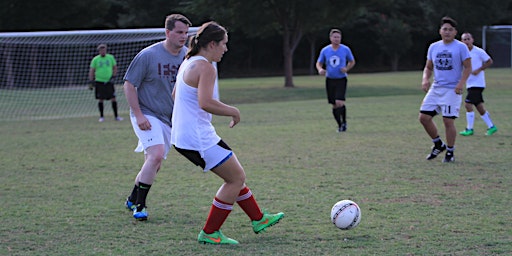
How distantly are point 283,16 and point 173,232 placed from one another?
26.9 m

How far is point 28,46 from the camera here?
28.6 meters

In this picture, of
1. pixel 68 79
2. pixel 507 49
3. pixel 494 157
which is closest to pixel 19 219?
pixel 494 157

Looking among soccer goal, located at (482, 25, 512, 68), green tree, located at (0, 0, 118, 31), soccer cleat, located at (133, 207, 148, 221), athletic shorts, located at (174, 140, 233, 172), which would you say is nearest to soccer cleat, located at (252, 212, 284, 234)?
athletic shorts, located at (174, 140, 233, 172)

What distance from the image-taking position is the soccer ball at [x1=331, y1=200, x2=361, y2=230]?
5590 millimetres

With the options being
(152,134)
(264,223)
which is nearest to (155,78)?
(152,134)

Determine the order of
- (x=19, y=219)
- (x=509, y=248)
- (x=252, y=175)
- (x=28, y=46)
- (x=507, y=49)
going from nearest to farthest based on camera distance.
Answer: (x=509, y=248), (x=19, y=219), (x=252, y=175), (x=28, y=46), (x=507, y=49)

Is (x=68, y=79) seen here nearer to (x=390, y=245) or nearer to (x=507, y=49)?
(x=390, y=245)

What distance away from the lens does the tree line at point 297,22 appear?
3191 centimetres

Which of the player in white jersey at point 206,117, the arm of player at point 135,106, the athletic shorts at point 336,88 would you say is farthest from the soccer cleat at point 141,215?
the athletic shorts at point 336,88

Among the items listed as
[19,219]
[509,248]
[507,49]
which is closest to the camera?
[509,248]

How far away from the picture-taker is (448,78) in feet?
30.6

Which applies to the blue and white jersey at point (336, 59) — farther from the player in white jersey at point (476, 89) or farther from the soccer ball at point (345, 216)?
the soccer ball at point (345, 216)

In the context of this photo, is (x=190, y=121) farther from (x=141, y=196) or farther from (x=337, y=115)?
(x=337, y=115)

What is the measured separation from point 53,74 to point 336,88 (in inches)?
752
